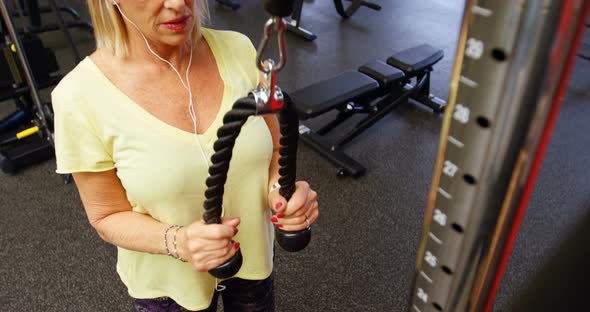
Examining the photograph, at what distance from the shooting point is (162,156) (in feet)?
3.26

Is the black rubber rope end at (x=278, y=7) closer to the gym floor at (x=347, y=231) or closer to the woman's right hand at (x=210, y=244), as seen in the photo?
the woman's right hand at (x=210, y=244)

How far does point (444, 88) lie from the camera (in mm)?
3809

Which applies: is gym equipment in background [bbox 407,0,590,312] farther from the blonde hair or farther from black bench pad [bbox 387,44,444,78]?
black bench pad [bbox 387,44,444,78]

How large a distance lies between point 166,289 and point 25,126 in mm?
2644

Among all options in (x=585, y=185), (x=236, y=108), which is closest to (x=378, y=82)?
→ (x=585, y=185)

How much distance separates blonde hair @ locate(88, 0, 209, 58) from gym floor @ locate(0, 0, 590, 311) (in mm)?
1523

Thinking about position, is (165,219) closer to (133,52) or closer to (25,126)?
(133,52)

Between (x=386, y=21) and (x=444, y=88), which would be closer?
(x=444, y=88)

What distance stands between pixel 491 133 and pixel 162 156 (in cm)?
79

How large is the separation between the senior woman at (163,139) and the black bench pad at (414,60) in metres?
2.29

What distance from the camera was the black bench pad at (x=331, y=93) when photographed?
2758 mm

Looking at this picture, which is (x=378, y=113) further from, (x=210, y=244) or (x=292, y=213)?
(x=210, y=244)

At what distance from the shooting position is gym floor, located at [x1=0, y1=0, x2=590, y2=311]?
88.7 inches

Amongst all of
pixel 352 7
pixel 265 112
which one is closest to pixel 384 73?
pixel 352 7
